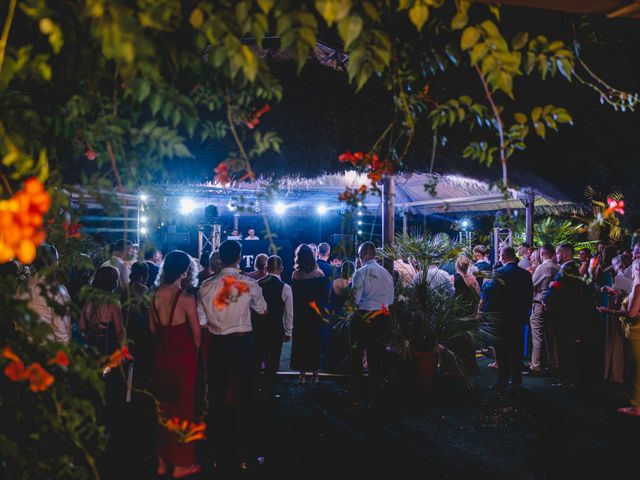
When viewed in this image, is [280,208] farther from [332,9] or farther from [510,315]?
[332,9]

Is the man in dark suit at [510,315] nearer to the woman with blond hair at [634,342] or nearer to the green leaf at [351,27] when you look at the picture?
the woman with blond hair at [634,342]

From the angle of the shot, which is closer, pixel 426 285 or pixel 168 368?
A: pixel 168 368

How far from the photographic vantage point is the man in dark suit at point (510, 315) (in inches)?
251

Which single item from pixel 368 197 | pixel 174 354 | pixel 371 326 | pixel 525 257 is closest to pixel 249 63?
pixel 174 354

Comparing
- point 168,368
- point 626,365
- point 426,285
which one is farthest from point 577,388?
point 168,368

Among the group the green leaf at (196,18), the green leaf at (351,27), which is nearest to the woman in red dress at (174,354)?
the green leaf at (196,18)

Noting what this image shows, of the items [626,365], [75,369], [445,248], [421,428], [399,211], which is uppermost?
[399,211]

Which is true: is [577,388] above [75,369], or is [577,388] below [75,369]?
below

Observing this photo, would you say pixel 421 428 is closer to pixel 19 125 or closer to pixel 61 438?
pixel 61 438

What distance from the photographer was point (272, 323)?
243 inches

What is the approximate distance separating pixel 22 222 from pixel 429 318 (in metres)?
5.44

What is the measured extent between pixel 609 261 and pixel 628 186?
6.32 ft

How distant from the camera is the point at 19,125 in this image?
174cm

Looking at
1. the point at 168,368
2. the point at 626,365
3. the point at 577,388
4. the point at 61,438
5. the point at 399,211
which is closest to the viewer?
the point at 61,438
